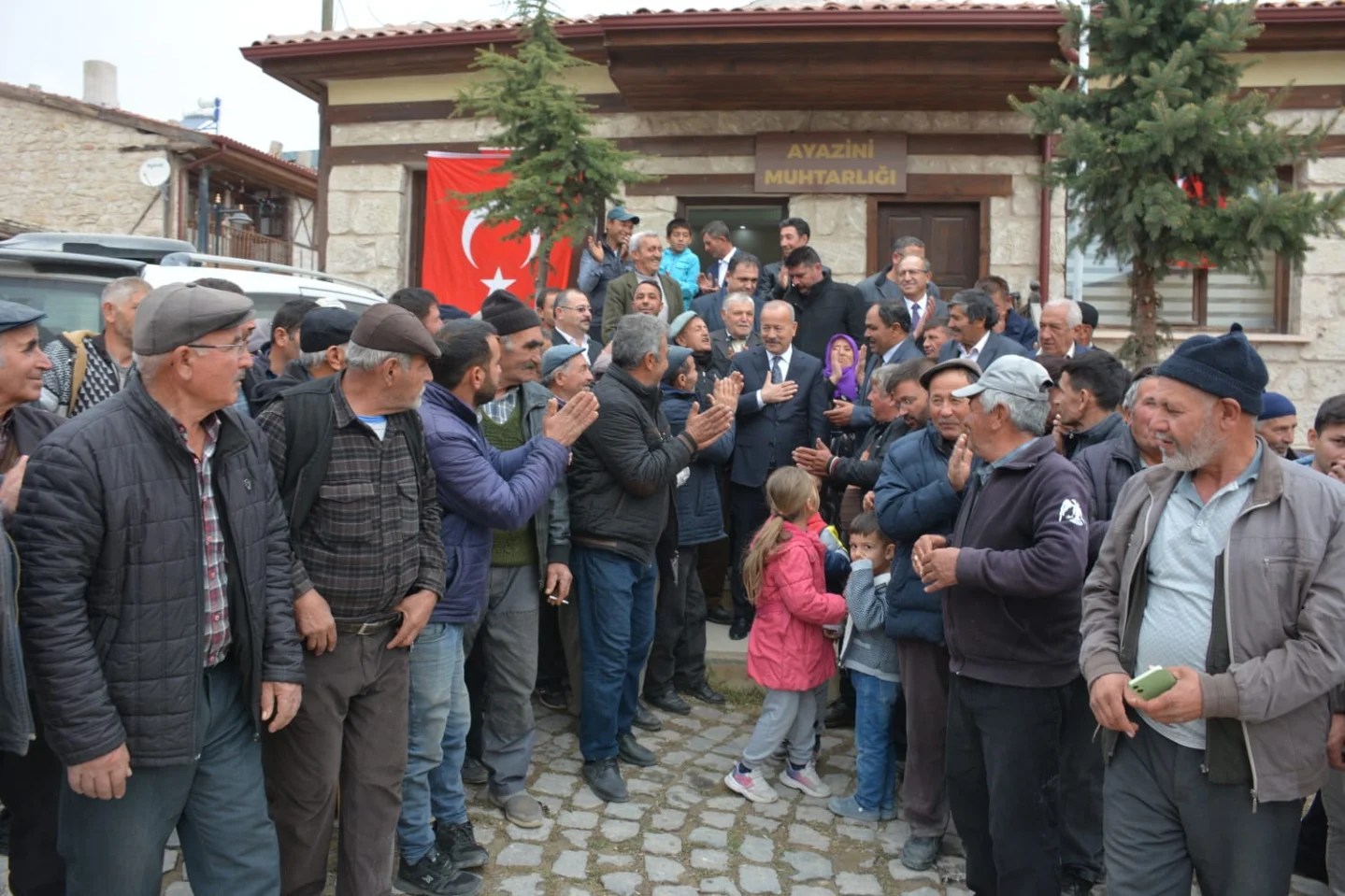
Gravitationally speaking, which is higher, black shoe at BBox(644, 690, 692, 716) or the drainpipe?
the drainpipe

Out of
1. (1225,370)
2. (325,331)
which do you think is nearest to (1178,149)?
(1225,370)

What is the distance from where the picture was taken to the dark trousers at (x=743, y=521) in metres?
6.51

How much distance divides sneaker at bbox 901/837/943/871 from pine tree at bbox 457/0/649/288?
18.3ft

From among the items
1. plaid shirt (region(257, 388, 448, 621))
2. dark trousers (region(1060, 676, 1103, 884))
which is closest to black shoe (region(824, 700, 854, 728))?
dark trousers (region(1060, 676, 1103, 884))

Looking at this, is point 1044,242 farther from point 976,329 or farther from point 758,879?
point 758,879

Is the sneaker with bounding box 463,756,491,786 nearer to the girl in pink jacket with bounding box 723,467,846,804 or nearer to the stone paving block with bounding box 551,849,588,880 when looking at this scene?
the stone paving block with bounding box 551,849,588,880

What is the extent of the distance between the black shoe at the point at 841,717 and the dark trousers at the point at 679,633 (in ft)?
2.54

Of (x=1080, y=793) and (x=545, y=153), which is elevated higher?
(x=545, y=153)

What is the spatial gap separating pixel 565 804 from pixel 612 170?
214 inches

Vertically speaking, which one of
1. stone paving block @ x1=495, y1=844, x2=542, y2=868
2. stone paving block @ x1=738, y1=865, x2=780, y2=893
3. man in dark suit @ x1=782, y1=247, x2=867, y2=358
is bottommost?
stone paving block @ x1=738, y1=865, x2=780, y2=893

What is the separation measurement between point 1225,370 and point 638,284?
5.35m

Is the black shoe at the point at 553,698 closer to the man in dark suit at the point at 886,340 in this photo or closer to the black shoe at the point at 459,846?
the black shoe at the point at 459,846

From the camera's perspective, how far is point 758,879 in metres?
4.25

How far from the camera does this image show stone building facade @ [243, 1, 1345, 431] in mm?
9812
